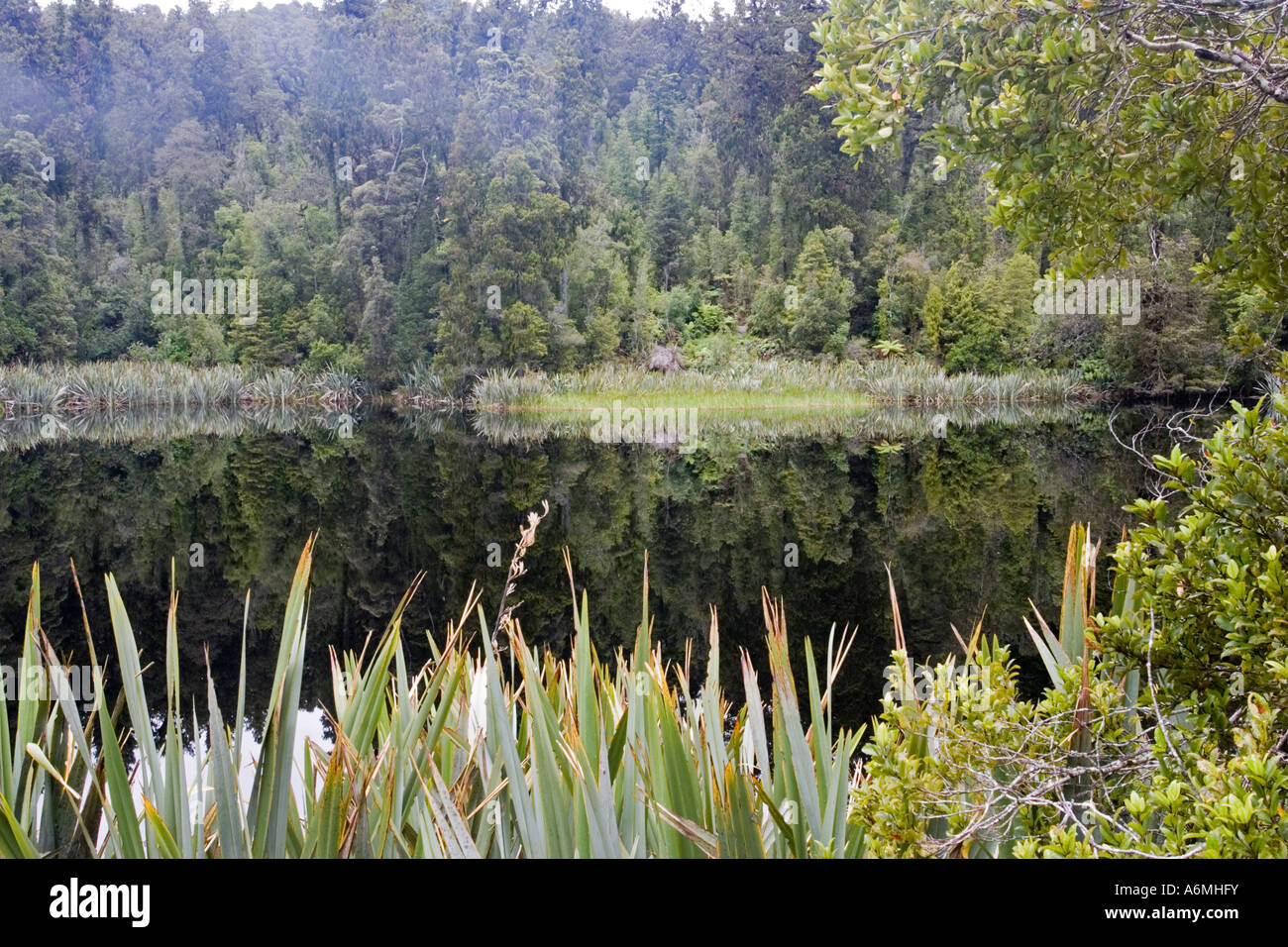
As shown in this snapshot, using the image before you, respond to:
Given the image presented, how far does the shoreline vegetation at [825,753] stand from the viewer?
1193mm

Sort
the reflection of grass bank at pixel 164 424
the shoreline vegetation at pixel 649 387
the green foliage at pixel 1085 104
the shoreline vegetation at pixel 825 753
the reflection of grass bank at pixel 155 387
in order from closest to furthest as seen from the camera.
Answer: the shoreline vegetation at pixel 825 753
the green foliage at pixel 1085 104
the reflection of grass bank at pixel 164 424
the reflection of grass bank at pixel 155 387
the shoreline vegetation at pixel 649 387

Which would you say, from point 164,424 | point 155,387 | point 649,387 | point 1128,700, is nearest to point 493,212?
point 649,387

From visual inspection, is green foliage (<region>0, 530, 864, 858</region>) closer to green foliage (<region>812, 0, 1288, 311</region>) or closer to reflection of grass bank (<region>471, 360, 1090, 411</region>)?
green foliage (<region>812, 0, 1288, 311</region>)

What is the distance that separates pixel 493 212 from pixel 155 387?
838cm

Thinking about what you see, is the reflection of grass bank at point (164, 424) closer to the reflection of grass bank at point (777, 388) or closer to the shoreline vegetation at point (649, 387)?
the shoreline vegetation at point (649, 387)

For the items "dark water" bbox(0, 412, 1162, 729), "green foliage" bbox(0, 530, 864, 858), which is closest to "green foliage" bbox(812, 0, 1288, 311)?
"green foliage" bbox(0, 530, 864, 858)

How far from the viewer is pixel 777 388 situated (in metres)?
20.0

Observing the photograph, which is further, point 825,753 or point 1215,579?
point 825,753

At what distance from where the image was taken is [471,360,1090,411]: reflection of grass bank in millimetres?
19938

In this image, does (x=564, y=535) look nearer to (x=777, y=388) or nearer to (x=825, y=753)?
(x=825, y=753)

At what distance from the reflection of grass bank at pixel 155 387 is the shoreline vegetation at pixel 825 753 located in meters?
20.7

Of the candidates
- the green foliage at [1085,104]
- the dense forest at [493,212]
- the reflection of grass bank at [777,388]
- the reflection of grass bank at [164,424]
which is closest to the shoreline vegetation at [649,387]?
the reflection of grass bank at [777,388]
